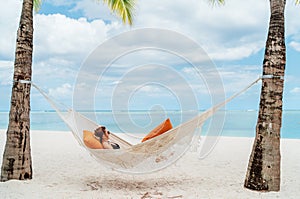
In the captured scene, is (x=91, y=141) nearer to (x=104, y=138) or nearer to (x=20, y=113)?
(x=104, y=138)

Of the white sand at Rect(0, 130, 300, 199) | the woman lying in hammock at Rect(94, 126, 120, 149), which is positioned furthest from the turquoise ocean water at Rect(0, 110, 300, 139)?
the woman lying in hammock at Rect(94, 126, 120, 149)

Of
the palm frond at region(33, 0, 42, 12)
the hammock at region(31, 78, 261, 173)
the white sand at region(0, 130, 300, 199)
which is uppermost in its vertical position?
the palm frond at region(33, 0, 42, 12)

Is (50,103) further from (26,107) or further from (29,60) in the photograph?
(29,60)

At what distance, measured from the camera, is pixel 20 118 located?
2852mm

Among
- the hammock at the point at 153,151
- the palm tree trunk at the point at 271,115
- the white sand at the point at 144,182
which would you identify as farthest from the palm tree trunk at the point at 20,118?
the palm tree trunk at the point at 271,115

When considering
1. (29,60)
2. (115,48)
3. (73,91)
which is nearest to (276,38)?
(115,48)

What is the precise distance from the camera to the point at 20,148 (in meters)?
2.86

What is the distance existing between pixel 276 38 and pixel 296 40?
4.85m

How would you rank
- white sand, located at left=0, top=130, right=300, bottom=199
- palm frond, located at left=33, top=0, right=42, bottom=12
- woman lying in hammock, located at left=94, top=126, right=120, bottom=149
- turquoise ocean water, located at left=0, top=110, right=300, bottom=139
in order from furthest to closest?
turquoise ocean water, located at left=0, top=110, right=300, bottom=139
palm frond, located at left=33, top=0, right=42, bottom=12
woman lying in hammock, located at left=94, top=126, right=120, bottom=149
white sand, located at left=0, top=130, right=300, bottom=199

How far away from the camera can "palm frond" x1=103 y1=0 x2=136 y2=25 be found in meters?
4.21

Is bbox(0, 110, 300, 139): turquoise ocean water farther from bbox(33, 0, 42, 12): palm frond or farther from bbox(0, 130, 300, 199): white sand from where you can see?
bbox(33, 0, 42, 12): palm frond

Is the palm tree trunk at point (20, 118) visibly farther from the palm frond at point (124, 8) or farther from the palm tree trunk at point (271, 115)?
the palm tree trunk at point (271, 115)

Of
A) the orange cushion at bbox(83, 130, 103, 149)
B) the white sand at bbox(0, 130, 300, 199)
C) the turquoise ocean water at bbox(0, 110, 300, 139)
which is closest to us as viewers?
the white sand at bbox(0, 130, 300, 199)

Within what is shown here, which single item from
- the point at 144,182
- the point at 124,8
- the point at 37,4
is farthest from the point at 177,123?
the point at 144,182
